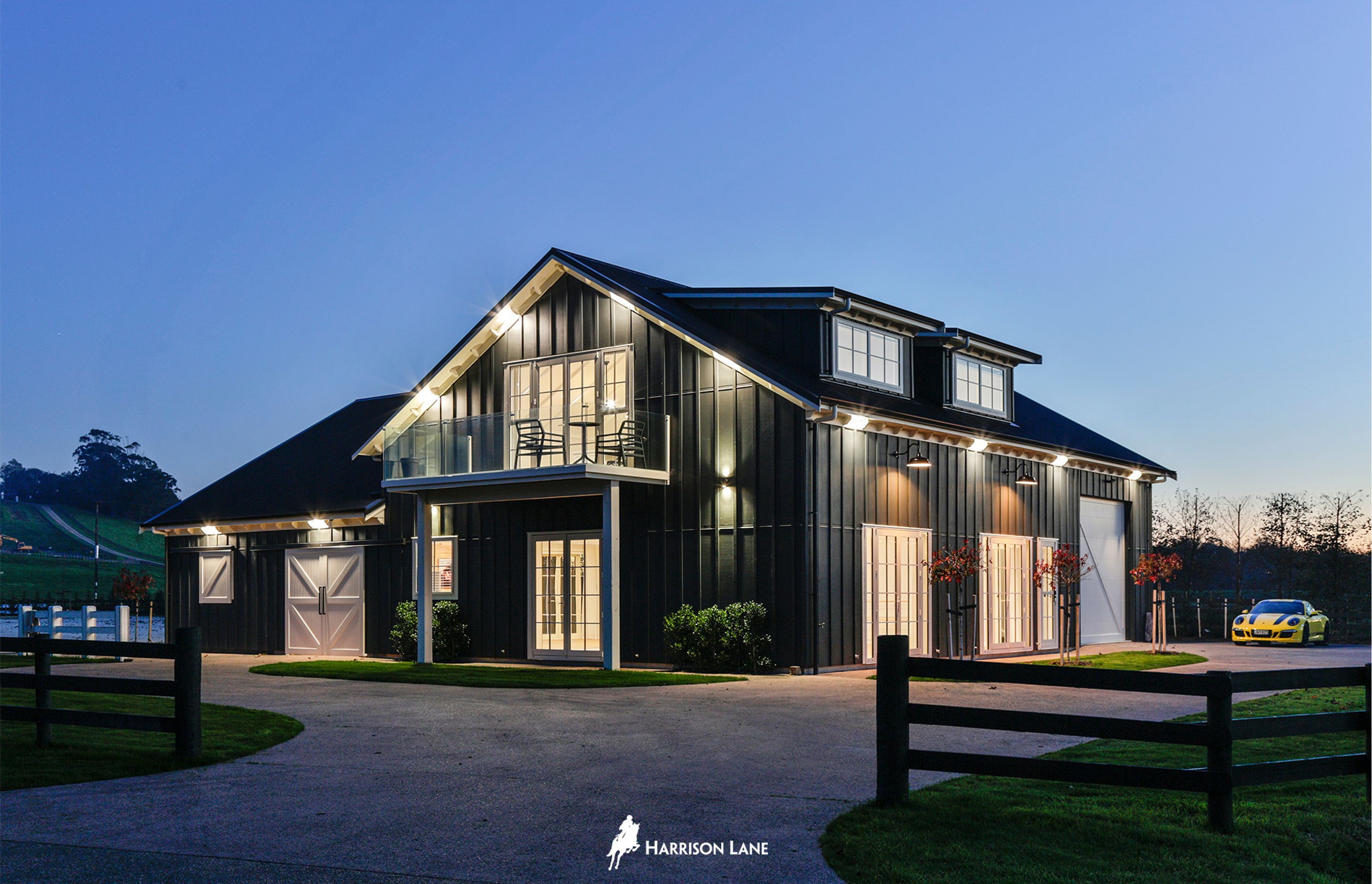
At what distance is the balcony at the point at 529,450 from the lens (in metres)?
21.1

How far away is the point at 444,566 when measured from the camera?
2495 cm

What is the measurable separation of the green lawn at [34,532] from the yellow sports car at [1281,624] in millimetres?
124920

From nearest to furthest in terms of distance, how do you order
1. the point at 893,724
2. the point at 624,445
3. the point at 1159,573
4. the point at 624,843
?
the point at 624,843
the point at 893,724
the point at 624,445
the point at 1159,573

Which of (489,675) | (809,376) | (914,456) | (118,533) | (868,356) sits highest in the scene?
(868,356)

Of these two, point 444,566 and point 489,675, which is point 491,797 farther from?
point 444,566

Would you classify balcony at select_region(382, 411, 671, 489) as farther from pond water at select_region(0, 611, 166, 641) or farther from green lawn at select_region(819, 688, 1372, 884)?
green lawn at select_region(819, 688, 1372, 884)

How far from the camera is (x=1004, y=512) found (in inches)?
983

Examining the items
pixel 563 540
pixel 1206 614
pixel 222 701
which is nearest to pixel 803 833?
pixel 222 701

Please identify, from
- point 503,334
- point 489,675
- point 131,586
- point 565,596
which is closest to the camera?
point 489,675

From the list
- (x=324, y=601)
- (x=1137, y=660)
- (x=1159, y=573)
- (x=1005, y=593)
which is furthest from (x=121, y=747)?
(x=1159, y=573)

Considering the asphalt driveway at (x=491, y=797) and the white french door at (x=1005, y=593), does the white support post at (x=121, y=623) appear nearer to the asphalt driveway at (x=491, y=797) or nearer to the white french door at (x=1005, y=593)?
the asphalt driveway at (x=491, y=797)

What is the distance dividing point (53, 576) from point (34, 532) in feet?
134

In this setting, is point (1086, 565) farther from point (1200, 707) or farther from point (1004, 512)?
point (1200, 707)

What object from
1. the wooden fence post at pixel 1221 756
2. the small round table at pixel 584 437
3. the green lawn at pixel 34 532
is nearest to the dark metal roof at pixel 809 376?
the small round table at pixel 584 437
